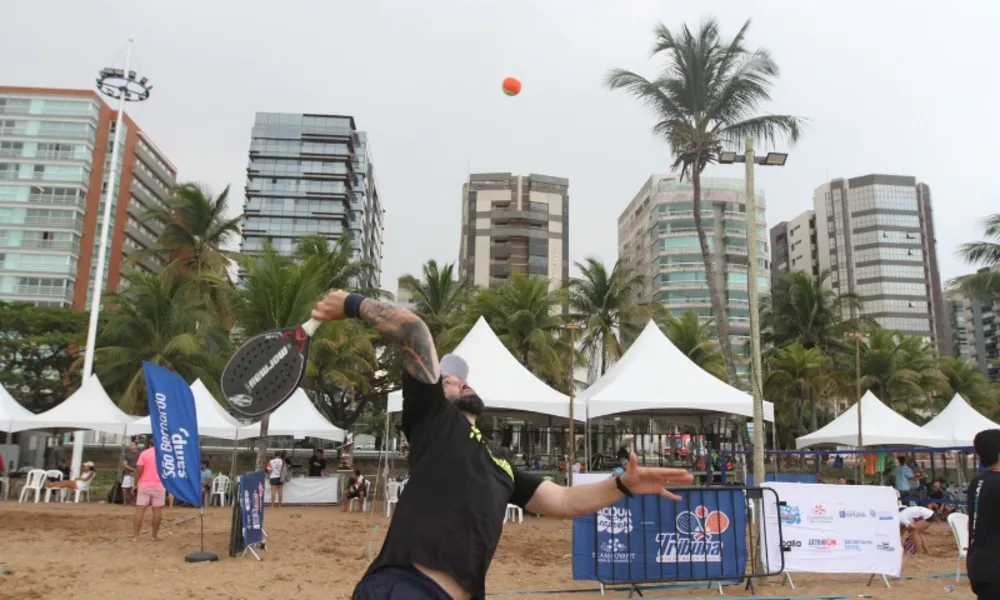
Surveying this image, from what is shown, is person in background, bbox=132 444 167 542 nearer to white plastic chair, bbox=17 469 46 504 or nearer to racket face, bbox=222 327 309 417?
racket face, bbox=222 327 309 417

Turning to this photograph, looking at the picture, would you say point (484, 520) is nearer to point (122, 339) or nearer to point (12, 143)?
point (122, 339)

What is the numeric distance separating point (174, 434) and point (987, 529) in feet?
31.0

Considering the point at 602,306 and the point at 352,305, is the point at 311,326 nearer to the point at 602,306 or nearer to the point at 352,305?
the point at 352,305

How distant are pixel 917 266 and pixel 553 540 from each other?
313 feet

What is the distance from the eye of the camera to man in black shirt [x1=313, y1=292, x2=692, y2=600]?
7.45 feet

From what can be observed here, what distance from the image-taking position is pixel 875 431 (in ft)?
76.1

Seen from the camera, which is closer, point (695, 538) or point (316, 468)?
point (695, 538)

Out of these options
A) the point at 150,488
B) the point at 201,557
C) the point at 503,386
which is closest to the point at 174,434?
the point at 201,557

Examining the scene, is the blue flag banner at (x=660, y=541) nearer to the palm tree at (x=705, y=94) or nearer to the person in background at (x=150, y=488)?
the person in background at (x=150, y=488)

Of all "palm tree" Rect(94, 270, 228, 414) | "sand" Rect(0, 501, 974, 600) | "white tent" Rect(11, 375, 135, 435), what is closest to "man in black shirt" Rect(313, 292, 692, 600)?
"sand" Rect(0, 501, 974, 600)

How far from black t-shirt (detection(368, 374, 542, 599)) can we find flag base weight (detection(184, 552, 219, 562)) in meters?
8.60

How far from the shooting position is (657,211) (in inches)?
3526

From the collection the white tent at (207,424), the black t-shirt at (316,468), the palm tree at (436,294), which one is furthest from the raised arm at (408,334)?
the palm tree at (436,294)

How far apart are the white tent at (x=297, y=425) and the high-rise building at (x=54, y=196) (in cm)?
5227
